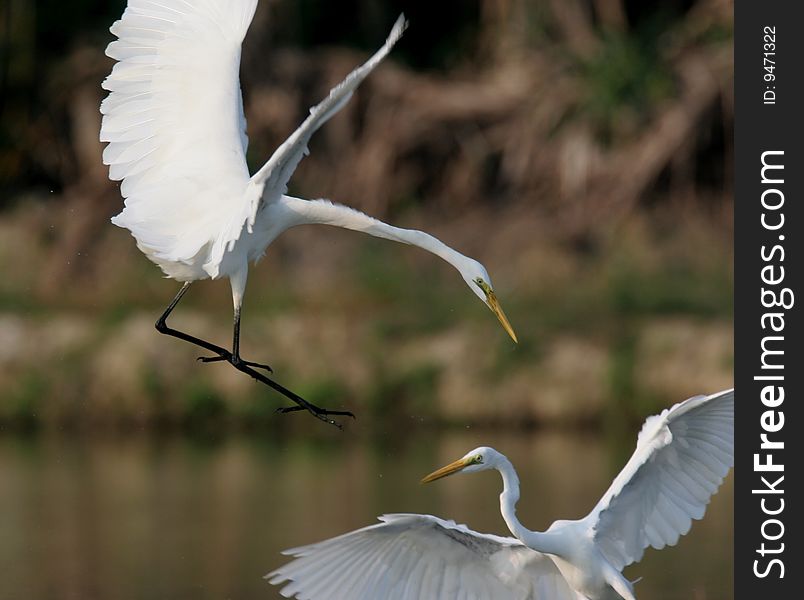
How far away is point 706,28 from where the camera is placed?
1577 centimetres

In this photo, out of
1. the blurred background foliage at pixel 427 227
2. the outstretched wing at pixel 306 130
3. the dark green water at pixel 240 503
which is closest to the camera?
the outstretched wing at pixel 306 130

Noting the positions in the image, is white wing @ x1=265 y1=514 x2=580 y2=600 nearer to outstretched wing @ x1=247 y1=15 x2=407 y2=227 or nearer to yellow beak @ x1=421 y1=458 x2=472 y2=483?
yellow beak @ x1=421 y1=458 x2=472 y2=483

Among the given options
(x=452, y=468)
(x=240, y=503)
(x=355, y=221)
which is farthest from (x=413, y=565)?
(x=240, y=503)

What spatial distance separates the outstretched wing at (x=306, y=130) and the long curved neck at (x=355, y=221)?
105 millimetres

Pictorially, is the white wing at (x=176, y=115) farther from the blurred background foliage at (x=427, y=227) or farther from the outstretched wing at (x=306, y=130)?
the blurred background foliage at (x=427, y=227)

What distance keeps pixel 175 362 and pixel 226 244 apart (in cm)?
680

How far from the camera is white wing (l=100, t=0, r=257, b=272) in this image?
20.6 ft

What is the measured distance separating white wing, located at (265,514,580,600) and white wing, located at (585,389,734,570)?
0.30 meters

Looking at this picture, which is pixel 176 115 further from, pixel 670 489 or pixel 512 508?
Result: pixel 670 489

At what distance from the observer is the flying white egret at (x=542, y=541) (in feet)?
19.6

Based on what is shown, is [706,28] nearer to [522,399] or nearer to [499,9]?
[499,9]

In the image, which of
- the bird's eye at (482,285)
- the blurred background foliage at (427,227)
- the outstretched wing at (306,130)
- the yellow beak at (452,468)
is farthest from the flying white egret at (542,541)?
the blurred background foliage at (427,227)

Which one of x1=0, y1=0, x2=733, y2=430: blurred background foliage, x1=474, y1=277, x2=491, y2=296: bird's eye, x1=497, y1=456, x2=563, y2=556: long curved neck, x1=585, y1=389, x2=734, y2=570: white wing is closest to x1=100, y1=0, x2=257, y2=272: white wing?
x1=474, y1=277, x2=491, y2=296: bird's eye
